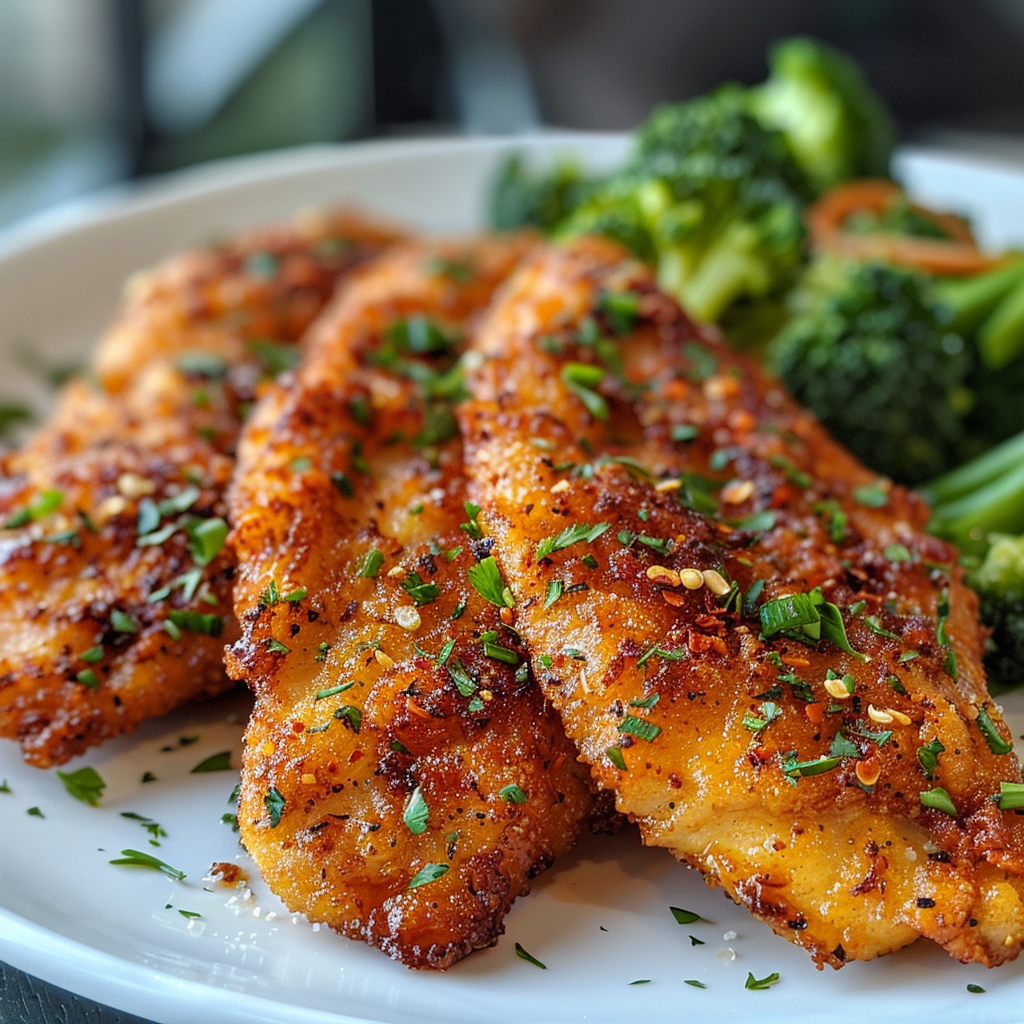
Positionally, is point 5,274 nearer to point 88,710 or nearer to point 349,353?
point 349,353

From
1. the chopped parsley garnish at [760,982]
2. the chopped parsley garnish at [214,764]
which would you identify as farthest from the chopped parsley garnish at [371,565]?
the chopped parsley garnish at [760,982]

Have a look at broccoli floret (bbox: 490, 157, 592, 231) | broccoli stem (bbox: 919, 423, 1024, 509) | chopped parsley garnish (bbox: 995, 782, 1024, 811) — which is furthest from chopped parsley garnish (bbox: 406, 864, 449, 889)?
broccoli floret (bbox: 490, 157, 592, 231)

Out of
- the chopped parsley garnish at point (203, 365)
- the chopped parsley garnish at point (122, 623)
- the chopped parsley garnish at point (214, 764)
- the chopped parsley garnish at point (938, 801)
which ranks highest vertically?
the chopped parsley garnish at point (203, 365)

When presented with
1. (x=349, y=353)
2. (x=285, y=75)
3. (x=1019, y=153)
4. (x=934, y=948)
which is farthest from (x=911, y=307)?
(x=285, y=75)

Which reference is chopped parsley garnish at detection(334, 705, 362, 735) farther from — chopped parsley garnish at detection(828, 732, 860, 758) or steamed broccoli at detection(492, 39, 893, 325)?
steamed broccoli at detection(492, 39, 893, 325)

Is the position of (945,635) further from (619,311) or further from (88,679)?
(88,679)

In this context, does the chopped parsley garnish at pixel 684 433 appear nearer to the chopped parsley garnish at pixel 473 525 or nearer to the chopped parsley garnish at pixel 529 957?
the chopped parsley garnish at pixel 473 525

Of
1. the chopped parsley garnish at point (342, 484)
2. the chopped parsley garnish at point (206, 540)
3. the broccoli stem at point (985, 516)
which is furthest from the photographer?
the broccoli stem at point (985, 516)
